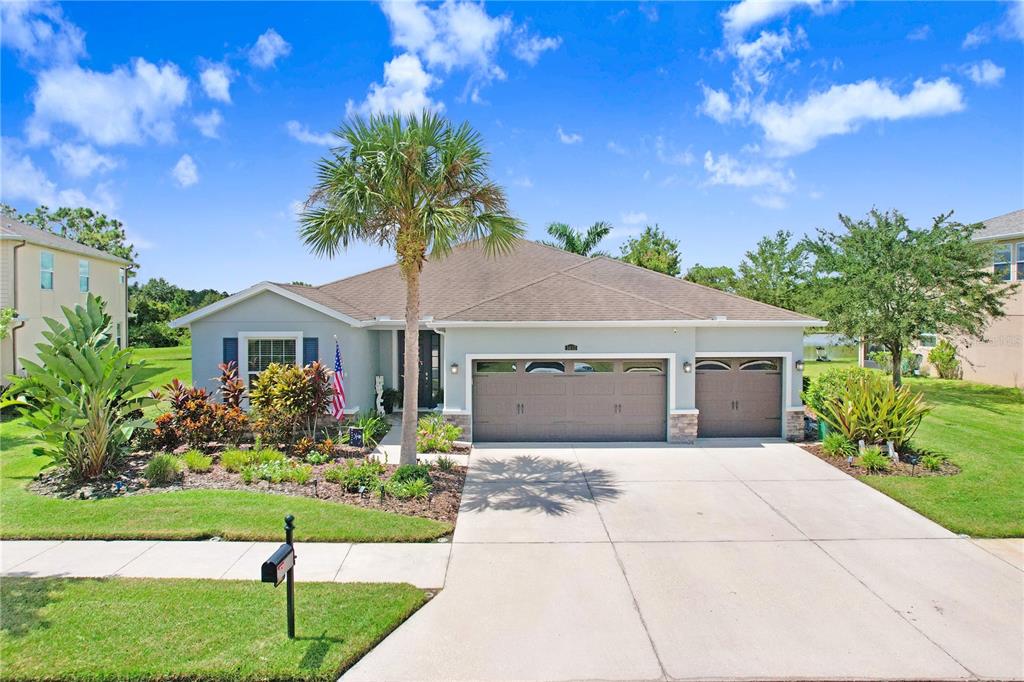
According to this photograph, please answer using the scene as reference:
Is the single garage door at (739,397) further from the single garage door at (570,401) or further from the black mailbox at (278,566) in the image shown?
the black mailbox at (278,566)

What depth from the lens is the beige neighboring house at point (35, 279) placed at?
18.2 meters

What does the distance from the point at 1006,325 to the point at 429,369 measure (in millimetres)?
22398

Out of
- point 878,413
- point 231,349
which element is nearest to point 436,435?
point 231,349

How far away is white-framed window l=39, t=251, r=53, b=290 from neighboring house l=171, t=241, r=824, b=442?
11.1 m

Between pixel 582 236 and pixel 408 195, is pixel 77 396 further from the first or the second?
pixel 582 236

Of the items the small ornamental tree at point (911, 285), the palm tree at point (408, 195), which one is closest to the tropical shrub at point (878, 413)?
the small ornamental tree at point (911, 285)

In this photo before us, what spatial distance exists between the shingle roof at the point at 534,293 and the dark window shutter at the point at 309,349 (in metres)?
1.02

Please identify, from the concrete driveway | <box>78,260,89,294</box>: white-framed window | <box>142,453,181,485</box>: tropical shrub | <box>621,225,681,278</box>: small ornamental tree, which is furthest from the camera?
<box>621,225,681,278</box>: small ornamental tree

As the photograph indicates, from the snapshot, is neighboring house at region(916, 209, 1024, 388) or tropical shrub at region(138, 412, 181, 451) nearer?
tropical shrub at region(138, 412, 181, 451)

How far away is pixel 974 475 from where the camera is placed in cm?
1039

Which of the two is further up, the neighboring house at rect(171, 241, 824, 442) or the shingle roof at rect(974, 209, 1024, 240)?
the shingle roof at rect(974, 209, 1024, 240)

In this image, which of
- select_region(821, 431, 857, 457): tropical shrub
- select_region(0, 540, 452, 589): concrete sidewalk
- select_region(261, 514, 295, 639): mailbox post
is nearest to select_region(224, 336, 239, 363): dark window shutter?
select_region(0, 540, 452, 589): concrete sidewalk

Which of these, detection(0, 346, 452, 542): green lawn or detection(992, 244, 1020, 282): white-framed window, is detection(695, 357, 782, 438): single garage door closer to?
detection(0, 346, 452, 542): green lawn

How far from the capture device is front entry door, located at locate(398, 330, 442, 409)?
1709 centimetres
